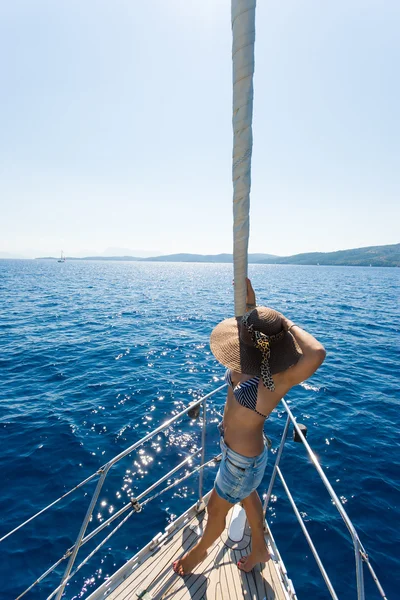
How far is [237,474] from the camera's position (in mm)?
2670

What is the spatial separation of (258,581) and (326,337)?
16157 mm

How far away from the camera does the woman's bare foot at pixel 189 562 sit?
322 cm

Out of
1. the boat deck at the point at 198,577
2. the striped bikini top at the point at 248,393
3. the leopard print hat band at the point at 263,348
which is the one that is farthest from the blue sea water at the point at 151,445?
the leopard print hat band at the point at 263,348

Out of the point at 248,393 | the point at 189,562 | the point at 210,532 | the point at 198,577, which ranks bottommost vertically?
the point at 198,577

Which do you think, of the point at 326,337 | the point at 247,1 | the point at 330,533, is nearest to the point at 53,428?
the point at 330,533

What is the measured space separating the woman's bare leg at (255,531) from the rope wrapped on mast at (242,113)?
2.86 m

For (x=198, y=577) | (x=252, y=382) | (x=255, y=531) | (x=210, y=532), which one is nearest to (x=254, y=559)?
(x=255, y=531)

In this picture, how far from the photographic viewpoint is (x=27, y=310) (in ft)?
75.6

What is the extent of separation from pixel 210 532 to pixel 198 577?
0.86 m

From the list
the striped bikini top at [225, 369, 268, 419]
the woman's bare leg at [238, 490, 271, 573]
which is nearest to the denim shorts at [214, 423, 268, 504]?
the woman's bare leg at [238, 490, 271, 573]

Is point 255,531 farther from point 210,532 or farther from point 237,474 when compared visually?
point 237,474

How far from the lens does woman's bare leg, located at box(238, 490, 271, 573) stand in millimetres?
3070

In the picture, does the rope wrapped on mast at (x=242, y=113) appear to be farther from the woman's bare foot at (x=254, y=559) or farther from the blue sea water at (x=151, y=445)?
the blue sea water at (x=151, y=445)

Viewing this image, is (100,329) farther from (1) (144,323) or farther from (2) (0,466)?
(2) (0,466)
